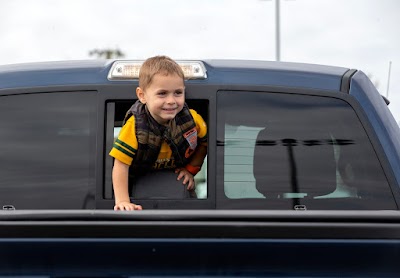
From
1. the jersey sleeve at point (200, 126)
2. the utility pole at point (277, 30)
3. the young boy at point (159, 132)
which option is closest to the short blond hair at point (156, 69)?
the young boy at point (159, 132)

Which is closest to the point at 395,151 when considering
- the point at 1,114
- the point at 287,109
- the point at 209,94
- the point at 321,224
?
the point at 287,109

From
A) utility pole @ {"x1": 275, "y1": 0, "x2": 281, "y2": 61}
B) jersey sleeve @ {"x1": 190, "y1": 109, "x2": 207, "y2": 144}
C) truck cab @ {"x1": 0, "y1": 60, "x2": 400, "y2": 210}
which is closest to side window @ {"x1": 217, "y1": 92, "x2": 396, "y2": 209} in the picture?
truck cab @ {"x1": 0, "y1": 60, "x2": 400, "y2": 210}

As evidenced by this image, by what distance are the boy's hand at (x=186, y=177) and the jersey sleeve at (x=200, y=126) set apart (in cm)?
17

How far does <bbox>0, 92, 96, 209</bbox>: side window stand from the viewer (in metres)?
3.74

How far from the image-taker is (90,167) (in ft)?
12.3

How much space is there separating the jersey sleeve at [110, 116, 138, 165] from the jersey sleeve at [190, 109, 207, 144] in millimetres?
Result: 288

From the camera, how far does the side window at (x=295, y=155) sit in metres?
3.65

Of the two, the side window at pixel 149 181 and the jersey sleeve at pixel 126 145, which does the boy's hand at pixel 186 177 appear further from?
the jersey sleeve at pixel 126 145

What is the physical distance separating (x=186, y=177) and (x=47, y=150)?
650mm

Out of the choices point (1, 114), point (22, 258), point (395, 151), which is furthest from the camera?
point (1, 114)

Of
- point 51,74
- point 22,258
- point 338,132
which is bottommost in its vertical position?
point 22,258

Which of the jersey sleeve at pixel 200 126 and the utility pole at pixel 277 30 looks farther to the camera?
the utility pole at pixel 277 30

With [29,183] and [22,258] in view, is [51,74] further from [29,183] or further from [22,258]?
[22,258]

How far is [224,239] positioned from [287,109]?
55.3 inches
